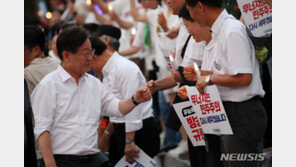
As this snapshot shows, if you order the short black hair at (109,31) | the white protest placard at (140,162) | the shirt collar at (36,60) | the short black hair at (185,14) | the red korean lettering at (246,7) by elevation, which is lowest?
the white protest placard at (140,162)

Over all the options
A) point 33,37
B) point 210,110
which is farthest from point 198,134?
point 33,37

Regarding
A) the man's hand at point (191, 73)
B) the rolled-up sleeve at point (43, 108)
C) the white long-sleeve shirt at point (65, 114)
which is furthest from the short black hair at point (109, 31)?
the man's hand at point (191, 73)

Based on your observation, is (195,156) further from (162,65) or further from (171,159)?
(162,65)

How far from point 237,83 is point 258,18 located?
114 cm

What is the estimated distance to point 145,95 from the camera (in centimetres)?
434

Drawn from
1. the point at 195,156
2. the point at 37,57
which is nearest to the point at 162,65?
the point at 37,57


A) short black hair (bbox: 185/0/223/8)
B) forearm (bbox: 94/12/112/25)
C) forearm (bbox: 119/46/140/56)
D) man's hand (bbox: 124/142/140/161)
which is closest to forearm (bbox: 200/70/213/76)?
short black hair (bbox: 185/0/223/8)

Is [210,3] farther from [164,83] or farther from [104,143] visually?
[104,143]

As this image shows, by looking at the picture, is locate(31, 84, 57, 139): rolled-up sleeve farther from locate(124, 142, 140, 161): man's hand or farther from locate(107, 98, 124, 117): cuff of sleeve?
locate(124, 142, 140, 161): man's hand

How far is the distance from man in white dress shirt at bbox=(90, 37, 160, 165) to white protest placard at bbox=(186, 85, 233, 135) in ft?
4.68

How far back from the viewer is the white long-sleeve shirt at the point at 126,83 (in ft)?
16.8

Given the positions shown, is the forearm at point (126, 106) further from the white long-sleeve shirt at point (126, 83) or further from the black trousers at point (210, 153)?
the black trousers at point (210, 153)

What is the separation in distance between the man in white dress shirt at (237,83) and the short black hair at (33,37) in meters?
2.18

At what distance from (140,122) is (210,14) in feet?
6.08
